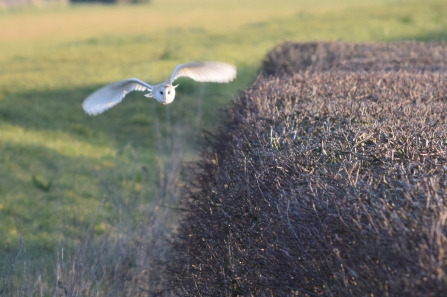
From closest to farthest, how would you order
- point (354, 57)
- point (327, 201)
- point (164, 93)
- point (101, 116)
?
point (327, 201), point (164, 93), point (354, 57), point (101, 116)

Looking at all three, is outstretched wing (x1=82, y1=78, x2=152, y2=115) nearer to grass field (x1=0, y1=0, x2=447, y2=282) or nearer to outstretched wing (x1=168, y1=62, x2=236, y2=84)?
outstretched wing (x1=168, y1=62, x2=236, y2=84)

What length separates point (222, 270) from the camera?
3.41 m

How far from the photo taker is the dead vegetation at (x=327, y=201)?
2.34 m

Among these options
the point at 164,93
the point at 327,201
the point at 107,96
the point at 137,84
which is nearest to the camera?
the point at 327,201

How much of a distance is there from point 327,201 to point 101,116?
13140 mm

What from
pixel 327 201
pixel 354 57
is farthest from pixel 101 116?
pixel 327 201

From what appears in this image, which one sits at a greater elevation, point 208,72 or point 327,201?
point 208,72

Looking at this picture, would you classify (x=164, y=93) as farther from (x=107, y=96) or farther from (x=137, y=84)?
(x=107, y=96)

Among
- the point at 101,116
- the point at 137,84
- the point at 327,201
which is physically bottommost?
the point at 101,116

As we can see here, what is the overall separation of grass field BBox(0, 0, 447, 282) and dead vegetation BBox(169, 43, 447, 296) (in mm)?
1580

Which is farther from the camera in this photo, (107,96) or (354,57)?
(354,57)

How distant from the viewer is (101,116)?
15281 millimetres

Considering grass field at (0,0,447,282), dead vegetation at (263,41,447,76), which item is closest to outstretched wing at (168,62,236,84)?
grass field at (0,0,447,282)

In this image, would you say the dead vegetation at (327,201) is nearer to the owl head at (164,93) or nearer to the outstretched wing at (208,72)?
the outstretched wing at (208,72)
